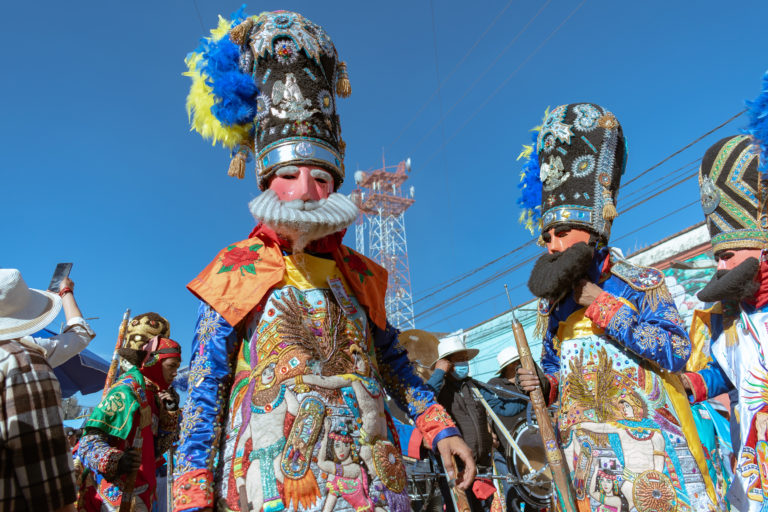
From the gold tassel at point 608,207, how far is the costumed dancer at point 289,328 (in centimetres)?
152

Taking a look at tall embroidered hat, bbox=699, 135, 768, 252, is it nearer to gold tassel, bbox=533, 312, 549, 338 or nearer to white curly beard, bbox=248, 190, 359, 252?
gold tassel, bbox=533, 312, 549, 338

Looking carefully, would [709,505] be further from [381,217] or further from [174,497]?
[381,217]

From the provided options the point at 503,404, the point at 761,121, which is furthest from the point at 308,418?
the point at 503,404

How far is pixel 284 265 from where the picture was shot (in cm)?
256

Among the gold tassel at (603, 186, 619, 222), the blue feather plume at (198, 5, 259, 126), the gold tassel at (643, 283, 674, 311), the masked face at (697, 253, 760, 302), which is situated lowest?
the gold tassel at (643, 283, 674, 311)

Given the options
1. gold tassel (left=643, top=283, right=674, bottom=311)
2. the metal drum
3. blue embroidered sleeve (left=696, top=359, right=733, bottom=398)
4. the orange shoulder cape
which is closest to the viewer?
the orange shoulder cape

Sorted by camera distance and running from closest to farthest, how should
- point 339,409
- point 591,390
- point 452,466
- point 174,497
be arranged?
point 174,497 → point 339,409 → point 452,466 → point 591,390

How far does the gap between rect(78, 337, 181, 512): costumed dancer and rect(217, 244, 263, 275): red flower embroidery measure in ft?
6.04

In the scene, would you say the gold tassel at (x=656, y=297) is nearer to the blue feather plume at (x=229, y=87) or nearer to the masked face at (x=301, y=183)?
the masked face at (x=301, y=183)

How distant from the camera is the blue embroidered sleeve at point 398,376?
276 cm

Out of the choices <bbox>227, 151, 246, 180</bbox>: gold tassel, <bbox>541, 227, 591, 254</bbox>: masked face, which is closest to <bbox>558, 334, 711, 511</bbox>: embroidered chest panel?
<bbox>541, 227, 591, 254</bbox>: masked face

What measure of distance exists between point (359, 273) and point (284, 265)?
1.30 ft

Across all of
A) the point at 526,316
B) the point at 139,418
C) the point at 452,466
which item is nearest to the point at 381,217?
the point at 526,316

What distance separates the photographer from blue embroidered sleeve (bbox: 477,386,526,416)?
718 centimetres
